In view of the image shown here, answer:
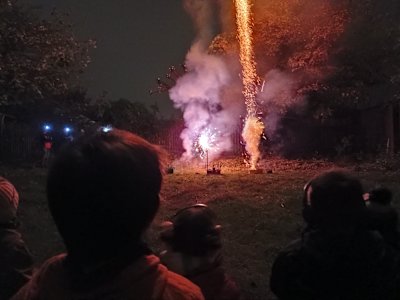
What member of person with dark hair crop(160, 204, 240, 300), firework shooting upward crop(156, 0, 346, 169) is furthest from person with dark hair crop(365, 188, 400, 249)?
firework shooting upward crop(156, 0, 346, 169)

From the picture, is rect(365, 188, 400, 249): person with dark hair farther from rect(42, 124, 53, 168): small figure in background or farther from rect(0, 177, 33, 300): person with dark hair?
rect(42, 124, 53, 168): small figure in background

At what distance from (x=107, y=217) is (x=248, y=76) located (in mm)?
22195

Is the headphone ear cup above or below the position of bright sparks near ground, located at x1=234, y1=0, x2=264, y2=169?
below

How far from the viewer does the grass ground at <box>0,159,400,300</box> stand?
24.1 ft

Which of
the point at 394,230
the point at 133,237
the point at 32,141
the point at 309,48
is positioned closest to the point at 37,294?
the point at 133,237

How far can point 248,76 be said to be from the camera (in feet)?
77.2

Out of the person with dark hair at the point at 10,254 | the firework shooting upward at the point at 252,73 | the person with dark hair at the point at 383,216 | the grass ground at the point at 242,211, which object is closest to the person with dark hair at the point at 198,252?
the person with dark hair at the point at 383,216

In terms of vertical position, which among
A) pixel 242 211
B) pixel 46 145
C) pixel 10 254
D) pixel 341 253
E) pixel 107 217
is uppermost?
pixel 46 145

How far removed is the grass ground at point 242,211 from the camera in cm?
735

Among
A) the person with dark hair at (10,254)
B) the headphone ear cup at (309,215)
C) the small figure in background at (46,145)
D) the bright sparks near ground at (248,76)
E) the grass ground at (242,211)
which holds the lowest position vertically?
the grass ground at (242,211)

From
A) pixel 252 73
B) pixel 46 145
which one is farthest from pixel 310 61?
pixel 46 145

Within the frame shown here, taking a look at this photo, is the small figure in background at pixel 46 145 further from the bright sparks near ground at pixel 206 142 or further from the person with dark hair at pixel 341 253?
the person with dark hair at pixel 341 253

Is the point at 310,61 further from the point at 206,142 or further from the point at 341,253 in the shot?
the point at 341,253

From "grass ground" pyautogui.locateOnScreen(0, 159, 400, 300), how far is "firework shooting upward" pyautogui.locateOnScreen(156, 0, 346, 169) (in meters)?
6.10
